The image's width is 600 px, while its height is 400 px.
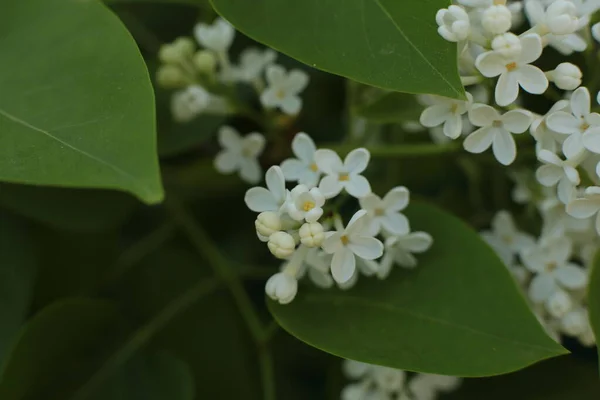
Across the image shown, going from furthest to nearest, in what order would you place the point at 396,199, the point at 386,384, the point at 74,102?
the point at 386,384
the point at 396,199
the point at 74,102

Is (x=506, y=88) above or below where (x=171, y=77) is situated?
above

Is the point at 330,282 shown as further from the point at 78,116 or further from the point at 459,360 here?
the point at 78,116

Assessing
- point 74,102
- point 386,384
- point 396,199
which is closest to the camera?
point 74,102

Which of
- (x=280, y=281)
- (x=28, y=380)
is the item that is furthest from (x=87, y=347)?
(x=280, y=281)

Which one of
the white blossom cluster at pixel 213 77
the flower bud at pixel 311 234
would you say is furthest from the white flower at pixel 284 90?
the flower bud at pixel 311 234

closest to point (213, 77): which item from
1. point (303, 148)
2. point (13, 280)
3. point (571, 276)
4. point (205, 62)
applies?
point (205, 62)

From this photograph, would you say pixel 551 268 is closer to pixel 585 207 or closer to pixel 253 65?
pixel 585 207

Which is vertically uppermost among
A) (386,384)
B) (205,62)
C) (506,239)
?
(205,62)
